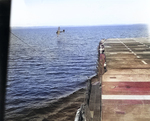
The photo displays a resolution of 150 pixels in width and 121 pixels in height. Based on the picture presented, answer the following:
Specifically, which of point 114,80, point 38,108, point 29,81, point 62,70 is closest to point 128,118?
point 114,80

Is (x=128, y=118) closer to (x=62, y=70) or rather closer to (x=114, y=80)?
(x=114, y=80)

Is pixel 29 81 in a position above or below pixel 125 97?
below

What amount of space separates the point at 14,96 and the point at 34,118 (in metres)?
6.01

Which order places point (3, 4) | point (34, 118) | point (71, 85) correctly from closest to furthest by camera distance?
1. point (3, 4)
2. point (34, 118)
3. point (71, 85)

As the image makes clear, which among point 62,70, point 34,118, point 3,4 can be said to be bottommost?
point 34,118

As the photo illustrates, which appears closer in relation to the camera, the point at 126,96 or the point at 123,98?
the point at 123,98

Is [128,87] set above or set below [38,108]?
above

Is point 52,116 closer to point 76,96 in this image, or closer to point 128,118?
point 76,96

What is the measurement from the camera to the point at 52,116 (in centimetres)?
1666

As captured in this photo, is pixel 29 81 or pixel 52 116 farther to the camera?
pixel 29 81

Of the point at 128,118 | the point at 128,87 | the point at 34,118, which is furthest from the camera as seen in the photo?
the point at 34,118

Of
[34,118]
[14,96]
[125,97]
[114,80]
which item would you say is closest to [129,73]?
[114,80]

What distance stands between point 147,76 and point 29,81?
16543mm

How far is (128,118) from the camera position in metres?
10.3
